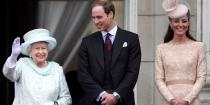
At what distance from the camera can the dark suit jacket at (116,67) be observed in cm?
694

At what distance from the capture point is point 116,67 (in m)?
7.01

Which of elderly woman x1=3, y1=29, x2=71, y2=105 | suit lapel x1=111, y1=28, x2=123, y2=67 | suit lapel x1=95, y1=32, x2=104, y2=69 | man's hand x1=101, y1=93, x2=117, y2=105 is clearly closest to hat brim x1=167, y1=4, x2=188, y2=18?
suit lapel x1=111, y1=28, x2=123, y2=67

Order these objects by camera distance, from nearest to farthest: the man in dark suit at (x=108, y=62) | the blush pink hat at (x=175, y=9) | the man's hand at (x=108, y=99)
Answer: the man's hand at (x=108, y=99), the man in dark suit at (x=108, y=62), the blush pink hat at (x=175, y=9)

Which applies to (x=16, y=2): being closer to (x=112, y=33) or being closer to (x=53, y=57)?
(x=53, y=57)

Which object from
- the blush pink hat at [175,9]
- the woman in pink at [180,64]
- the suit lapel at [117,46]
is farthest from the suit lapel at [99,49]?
the blush pink hat at [175,9]

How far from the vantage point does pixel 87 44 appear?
7.19m

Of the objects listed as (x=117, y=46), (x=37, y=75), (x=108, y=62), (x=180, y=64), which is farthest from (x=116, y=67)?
(x=37, y=75)

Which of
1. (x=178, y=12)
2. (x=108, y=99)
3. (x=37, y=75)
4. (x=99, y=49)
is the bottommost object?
(x=108, y=99)

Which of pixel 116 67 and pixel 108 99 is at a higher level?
pixel 116 67

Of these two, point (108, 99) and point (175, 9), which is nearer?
point (108, 99)

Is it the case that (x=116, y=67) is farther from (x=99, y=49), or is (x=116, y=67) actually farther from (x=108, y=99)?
(x=108, y=99)

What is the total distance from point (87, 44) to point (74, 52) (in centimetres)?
293

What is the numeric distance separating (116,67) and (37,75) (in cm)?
81

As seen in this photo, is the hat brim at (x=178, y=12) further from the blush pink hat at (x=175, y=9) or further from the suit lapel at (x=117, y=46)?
the suit lapel at (x=117, y=46)
